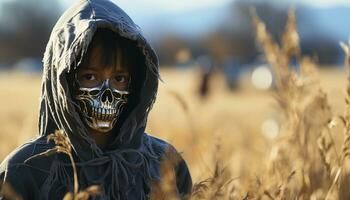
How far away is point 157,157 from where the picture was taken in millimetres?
3064

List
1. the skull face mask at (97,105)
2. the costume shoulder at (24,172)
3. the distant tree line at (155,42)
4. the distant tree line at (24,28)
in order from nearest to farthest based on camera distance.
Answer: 1. the costume shoulder at (24,172)
2. the skull face mask at (97,105)
3. the distant tree line at (155,42)
4. the distant tree line at (24,28)

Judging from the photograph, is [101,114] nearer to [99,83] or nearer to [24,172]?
[99,83]

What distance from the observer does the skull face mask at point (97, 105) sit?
2.84 m

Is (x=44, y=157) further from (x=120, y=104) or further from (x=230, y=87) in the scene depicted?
(x=230, y=87)

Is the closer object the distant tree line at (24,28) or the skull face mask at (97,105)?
the skull face mask at (97,105)

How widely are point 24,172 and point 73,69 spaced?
394 millimetres

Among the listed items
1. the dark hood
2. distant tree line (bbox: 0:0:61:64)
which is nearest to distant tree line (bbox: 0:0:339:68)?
distant tree line (bbox: 0:0:61:64)

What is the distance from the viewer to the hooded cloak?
2.73m

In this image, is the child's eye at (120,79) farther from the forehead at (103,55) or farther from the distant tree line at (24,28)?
the distant tree line at (24,28)

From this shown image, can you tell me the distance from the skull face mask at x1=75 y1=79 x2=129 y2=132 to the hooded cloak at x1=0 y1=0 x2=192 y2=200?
0.04 meters

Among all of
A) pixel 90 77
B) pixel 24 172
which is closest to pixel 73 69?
pixel 90 77

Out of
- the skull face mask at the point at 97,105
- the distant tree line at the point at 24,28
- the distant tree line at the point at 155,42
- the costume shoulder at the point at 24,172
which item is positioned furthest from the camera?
the distant tree line at the point at 24,28

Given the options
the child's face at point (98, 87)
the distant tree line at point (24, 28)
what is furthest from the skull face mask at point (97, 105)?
the distant tree line at point (24, 28)

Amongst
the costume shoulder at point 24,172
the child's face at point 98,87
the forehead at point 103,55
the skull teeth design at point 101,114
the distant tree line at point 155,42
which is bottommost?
the distant tree line at point 155,42
